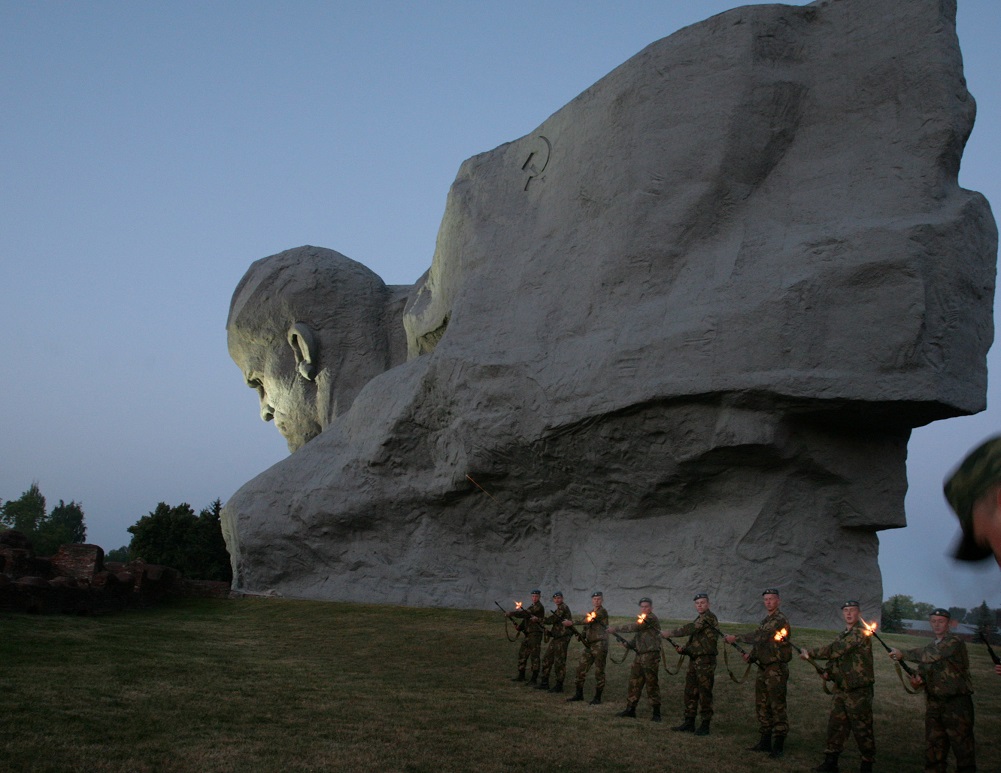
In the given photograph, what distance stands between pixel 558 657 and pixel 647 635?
1.66 m

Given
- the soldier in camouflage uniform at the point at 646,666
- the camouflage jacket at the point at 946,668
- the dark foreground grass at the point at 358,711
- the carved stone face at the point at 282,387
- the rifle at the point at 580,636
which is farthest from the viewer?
the carved stone face at the point at 282,387

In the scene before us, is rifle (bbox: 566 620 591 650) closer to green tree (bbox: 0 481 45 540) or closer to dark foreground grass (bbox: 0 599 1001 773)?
dark foreground grass (bbox: 0 599 1001 773)

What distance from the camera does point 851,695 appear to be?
6422 mm

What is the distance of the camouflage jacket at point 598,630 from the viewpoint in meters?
9.01

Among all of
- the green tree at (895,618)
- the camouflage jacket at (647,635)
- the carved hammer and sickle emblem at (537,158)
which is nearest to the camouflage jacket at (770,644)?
the camouflage jacket at (647,635)

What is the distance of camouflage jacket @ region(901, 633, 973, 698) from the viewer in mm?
6027

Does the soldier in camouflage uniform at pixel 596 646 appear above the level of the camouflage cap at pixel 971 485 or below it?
below

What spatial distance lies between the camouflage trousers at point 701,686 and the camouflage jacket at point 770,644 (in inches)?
20.3

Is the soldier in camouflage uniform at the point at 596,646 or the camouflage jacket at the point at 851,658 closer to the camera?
the camouflage jacket at the point at 851,658

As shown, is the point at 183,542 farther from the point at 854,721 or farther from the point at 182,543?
the point at 854,721

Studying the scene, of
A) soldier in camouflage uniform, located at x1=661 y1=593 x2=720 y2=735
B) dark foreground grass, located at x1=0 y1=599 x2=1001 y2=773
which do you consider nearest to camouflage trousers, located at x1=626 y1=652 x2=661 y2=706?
dark foreground grass, located at x1=0 y1=599 x2=1001 y2=773

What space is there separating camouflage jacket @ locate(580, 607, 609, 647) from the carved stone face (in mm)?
13175

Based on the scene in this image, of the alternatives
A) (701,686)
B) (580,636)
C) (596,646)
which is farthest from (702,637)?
(580,636)

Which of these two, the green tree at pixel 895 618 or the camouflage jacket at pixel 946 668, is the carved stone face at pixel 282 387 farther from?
the camouflage jacket at pixel 946 668
